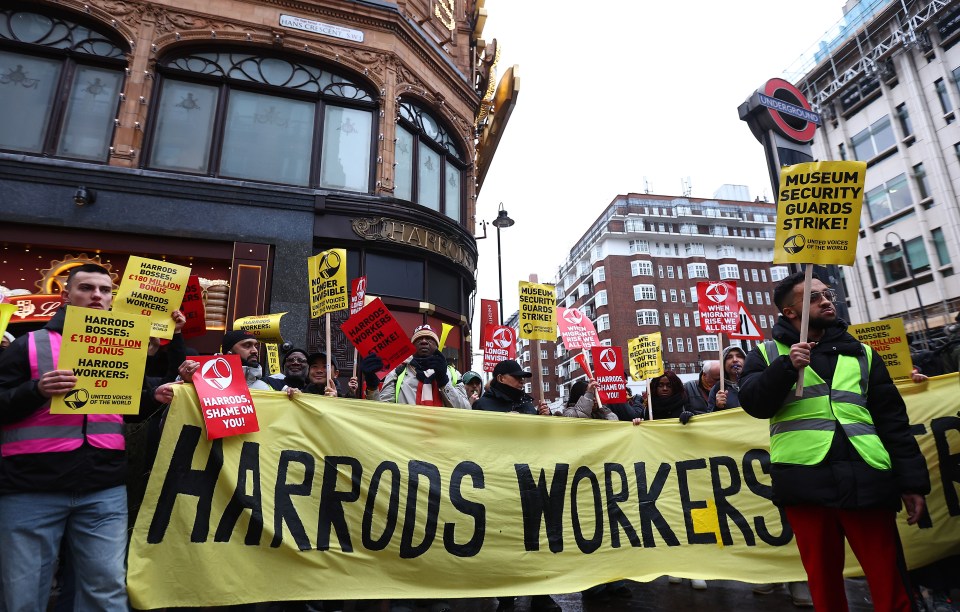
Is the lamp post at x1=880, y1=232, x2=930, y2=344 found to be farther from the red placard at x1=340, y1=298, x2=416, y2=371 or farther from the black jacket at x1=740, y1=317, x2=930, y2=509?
the red placard at x1=340, y1=298, x2=416, y2=371

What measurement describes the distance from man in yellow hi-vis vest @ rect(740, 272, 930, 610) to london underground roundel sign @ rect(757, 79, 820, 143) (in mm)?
8350

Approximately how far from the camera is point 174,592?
11.5 feet

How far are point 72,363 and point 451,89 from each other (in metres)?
14.1

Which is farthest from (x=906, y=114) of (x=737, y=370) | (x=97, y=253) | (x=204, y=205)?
(x=97, y=253)

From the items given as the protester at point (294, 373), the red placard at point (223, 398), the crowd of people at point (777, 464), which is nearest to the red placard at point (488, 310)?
the protester at point (294, 373)

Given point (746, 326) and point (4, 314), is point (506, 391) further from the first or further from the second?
point (746, 326)

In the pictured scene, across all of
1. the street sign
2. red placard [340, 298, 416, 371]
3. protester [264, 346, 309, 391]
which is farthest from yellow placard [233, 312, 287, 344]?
the street sign

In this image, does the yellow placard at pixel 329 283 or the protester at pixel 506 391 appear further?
the yellow placard at pixel 329 283

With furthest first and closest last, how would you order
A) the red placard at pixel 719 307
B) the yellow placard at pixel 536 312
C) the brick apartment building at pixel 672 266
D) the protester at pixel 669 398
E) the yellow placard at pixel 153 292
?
the brick apartment building at pixel 672 266, the red placard at pixel 719 307, the yellow placard at pixel 536 312, the protester at pixel 669 398, the yellow placard at pixel 153 292

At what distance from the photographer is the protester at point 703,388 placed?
6734 millimetres

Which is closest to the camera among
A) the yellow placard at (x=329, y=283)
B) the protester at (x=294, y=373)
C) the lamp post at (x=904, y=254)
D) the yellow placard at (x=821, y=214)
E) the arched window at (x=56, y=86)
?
the yellow placard at (x=821, y=214)

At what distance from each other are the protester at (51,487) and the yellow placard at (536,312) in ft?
16.0

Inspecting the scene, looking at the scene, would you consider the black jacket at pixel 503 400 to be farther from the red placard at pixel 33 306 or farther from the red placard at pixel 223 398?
the red placard at pixel 33 306

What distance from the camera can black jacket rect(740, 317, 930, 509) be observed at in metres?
2.88
